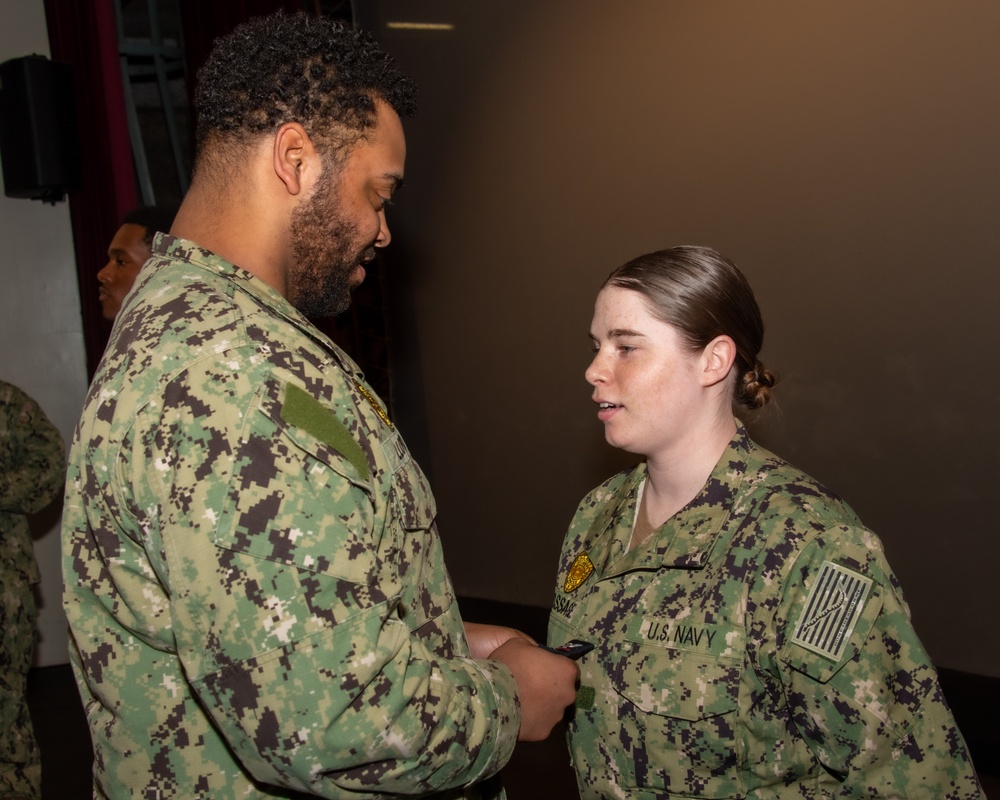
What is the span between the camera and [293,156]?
1145 mm

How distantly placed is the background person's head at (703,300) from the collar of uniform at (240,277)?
0.62 m

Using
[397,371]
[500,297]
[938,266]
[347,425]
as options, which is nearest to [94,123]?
[397,371]

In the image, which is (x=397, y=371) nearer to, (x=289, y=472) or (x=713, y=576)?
(x=713, y=576)

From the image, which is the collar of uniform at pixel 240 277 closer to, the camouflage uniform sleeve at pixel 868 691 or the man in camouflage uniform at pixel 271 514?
the man in camouflage uniform at pixel 271 514

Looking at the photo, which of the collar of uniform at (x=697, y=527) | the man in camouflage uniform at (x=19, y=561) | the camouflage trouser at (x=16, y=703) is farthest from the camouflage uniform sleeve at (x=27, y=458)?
the collar of uniform at (x=697, y=527)

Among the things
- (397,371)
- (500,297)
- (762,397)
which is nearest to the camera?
(762,397)

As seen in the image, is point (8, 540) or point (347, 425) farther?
point (8, 540)

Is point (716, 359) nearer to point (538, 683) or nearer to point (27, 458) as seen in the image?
point (538, 683)

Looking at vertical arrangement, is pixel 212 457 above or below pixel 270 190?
below

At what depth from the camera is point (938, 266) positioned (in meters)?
2.74

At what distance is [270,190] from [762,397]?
0.94m

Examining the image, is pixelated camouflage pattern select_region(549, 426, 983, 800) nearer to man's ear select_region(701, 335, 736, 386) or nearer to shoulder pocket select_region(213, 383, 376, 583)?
man's ear select_region(701, 335, 736, 386)

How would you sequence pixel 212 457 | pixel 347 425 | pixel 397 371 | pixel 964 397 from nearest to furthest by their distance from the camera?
pixel 212 457, pixel 347 425, pixel 964 397, pixel 397 371

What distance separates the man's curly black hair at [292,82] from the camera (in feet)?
3.76
